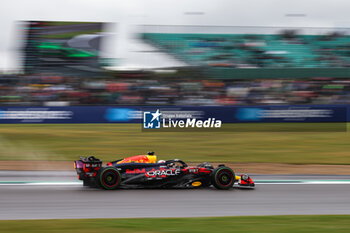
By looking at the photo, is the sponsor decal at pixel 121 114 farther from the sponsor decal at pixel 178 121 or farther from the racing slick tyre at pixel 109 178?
the racing slick tyre at pixel 109 178

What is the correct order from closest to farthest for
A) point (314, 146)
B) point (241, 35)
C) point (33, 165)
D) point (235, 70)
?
point (33, 165), point (314, 146), point (235, 70), point (241, 35)

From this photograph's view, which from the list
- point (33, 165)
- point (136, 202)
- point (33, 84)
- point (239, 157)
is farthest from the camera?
point (33, 84)

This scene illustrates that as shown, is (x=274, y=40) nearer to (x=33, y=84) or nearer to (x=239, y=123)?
(x=239, y=123)

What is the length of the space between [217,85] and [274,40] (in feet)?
24.3

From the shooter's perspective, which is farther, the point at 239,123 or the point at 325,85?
the point at 325,85

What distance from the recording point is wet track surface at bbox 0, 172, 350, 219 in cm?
766

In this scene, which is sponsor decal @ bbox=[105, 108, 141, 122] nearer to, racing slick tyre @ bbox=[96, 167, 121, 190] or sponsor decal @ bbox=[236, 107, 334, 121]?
sponsor decal @ bbox=[236, 107, 334, 121]

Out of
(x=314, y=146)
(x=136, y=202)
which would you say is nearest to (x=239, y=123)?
(x=314, y=146)

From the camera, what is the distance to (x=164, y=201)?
855 centimetres

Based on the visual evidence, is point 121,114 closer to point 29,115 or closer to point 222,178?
point 29,115

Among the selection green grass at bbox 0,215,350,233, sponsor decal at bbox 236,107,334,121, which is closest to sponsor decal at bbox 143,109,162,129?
sponsor decal at bbox 236,107,334,121

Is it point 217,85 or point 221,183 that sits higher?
point 217,85

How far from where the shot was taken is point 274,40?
31547 millimetres

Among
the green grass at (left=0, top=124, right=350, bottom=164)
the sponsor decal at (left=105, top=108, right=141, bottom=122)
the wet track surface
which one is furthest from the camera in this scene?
the sponsor decal at (left=105, top=108, right=141, bottom=122)
